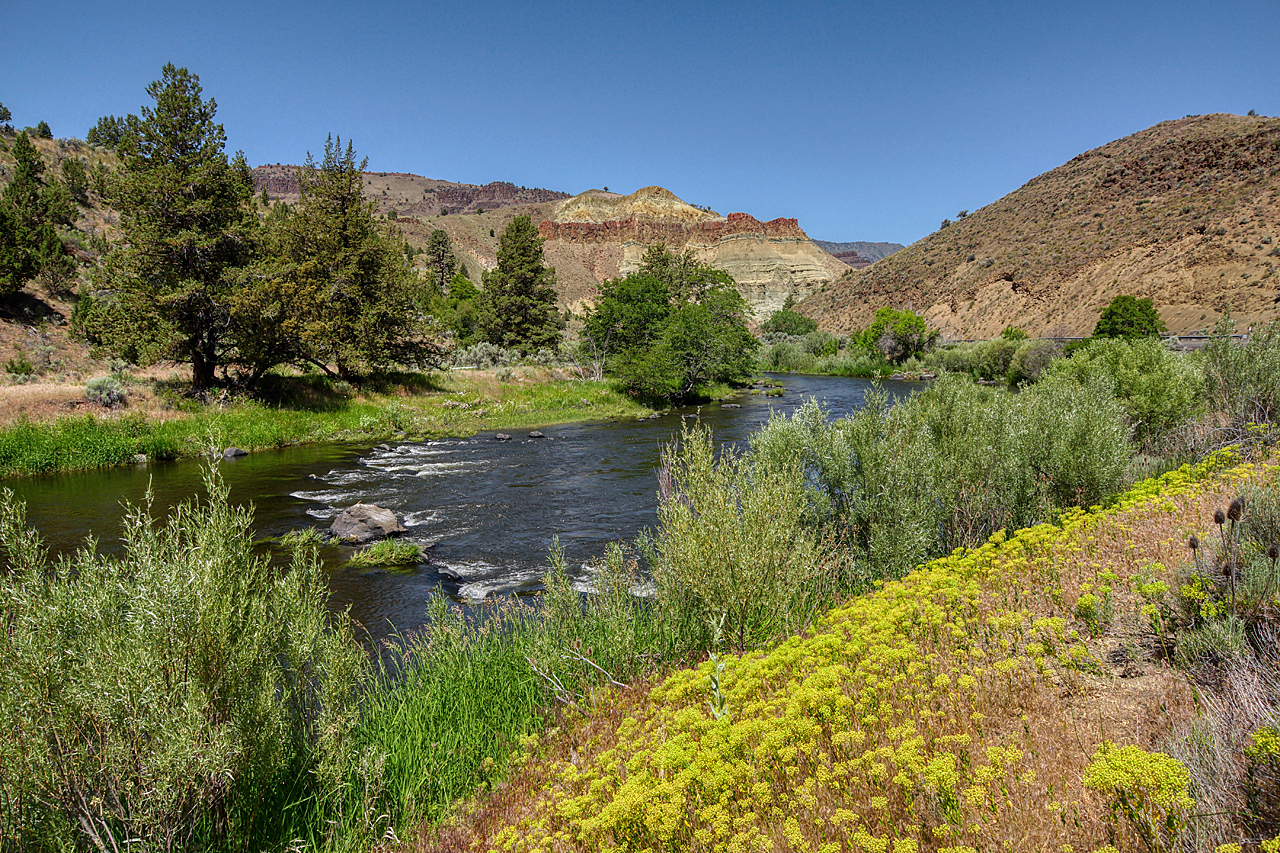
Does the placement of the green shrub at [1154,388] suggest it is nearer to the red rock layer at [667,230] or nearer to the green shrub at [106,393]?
the green shrub at [106,393]

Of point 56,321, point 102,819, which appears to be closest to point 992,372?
point 102,819

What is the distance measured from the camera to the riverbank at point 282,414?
Result: 1800 cm

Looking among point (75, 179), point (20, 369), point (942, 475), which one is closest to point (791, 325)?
point (75, 179)

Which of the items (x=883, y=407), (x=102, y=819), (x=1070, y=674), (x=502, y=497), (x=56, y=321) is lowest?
(x=502, y=497)

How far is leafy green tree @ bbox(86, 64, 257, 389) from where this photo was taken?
2061cm

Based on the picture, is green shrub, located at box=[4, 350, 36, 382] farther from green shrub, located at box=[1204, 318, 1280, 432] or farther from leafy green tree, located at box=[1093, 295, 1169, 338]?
leafy green tree, located at box=[1093, 295, 1169, 338]

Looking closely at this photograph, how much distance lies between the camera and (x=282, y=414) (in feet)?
76.5

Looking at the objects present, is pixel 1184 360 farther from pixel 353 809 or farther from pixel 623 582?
pixel 353 809

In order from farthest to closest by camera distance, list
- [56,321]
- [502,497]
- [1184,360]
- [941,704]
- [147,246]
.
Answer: [56,321] < [147,246] < [502,497] < [1184,360] < [941,704]

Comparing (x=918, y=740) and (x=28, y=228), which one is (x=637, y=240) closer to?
(x=28, y=228)

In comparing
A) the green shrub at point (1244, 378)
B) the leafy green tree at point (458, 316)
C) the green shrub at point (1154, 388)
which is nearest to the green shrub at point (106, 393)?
the green shrub at point (1154, 388)

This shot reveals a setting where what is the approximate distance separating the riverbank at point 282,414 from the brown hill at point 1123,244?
135 ft

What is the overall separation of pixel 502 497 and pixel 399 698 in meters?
9.83

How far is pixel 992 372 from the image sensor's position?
4147 centimetres
